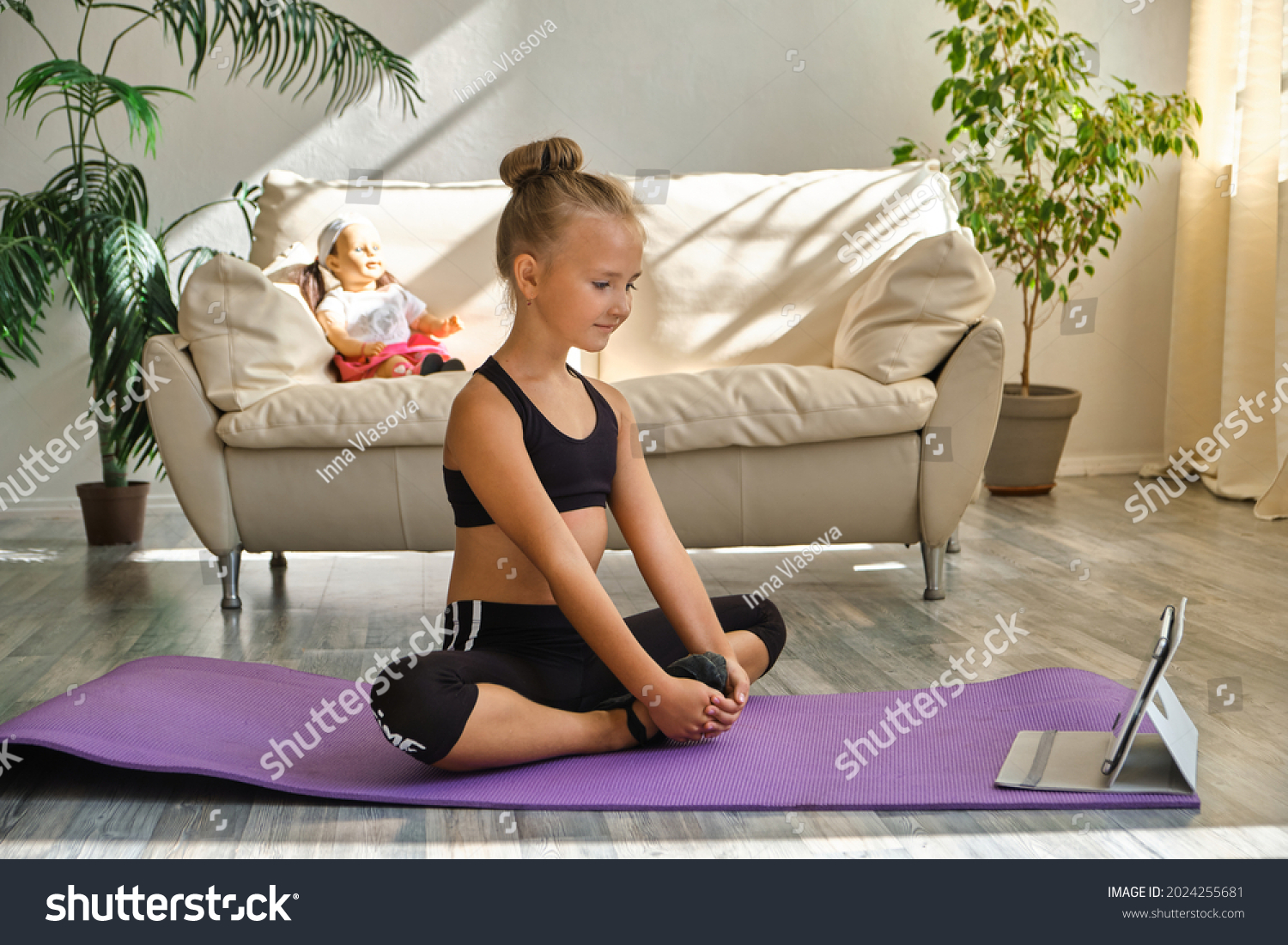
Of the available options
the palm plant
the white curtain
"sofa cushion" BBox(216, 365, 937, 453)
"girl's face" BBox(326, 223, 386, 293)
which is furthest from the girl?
the white curtain

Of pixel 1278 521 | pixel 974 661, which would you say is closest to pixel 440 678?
pixel 974 661

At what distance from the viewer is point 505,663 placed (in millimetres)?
1338

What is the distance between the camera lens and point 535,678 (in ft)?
4.47

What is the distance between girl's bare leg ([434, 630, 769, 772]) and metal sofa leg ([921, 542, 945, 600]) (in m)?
1.00

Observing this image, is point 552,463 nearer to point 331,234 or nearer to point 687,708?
A: point 687,708

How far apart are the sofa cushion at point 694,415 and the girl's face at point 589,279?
84cm

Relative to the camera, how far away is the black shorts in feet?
4.08

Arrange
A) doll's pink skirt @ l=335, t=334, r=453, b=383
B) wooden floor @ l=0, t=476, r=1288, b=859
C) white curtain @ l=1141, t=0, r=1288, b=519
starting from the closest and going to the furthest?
wooden floor @ l=0, t=476, r=1288, b=859 → doll's pink skirt @ l=335, t=334, r=453, b=383 → white curtain @ l=1141, t=0, r=1288, b=519

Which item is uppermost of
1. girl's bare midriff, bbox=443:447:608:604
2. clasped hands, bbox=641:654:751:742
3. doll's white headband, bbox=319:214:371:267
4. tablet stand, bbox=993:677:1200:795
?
doll's white headband, bbox=319:214:371:267

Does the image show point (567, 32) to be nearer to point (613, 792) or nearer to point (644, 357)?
point (644, 357)

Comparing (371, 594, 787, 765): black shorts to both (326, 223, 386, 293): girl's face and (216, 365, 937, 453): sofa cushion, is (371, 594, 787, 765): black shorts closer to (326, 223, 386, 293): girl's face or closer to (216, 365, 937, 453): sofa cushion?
(216, 365, 937, 453): sofa cushion

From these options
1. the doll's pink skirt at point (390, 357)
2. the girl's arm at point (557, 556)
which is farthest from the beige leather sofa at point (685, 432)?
the girl's arm at point (557, 556)

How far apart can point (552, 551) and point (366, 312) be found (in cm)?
143

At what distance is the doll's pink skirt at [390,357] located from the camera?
2.44 m
